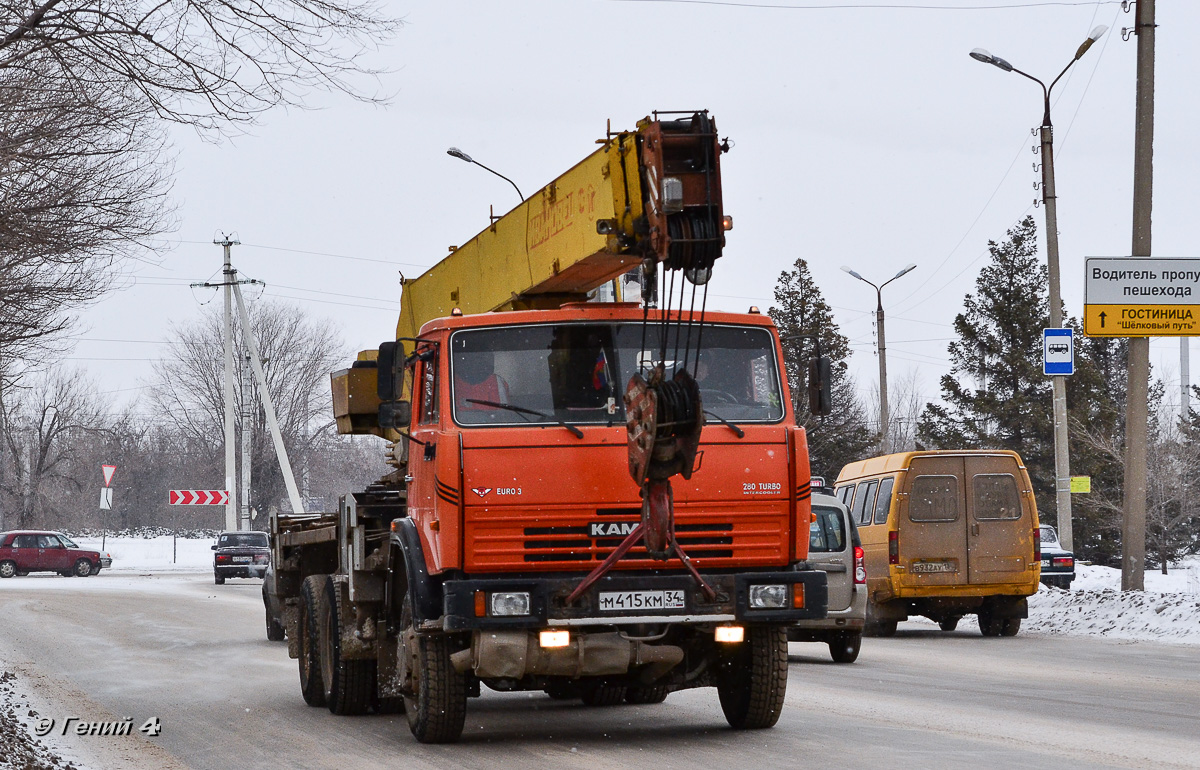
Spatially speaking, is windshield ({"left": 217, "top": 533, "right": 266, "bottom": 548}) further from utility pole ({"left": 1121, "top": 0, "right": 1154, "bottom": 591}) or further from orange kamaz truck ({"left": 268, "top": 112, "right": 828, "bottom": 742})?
orange kamaz truck ({"left": 268, "top": 112, "right": 828, "bottom": 742})

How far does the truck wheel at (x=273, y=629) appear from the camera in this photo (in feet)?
64.1

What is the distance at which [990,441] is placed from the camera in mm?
56781

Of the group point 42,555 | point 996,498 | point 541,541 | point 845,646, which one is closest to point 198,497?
point 42,555

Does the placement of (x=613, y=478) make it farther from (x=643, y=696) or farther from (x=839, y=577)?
(x=839, y=577)

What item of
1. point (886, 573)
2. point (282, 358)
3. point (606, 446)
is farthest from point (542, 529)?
point (282, 358)

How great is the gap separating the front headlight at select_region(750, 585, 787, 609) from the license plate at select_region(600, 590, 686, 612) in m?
0.45

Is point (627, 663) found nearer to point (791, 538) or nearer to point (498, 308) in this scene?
point (791, 538)

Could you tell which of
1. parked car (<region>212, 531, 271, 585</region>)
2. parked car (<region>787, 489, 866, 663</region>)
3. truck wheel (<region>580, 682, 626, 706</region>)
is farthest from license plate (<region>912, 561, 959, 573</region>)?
parked car (<region>212, 531, 271, 585</region>)

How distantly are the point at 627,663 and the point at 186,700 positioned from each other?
5.31 metres

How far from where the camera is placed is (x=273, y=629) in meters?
19.7

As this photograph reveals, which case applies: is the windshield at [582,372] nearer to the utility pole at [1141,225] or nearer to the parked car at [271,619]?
the parked car at [271,619]

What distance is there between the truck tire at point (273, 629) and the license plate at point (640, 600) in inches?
447

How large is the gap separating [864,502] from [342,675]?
37.8ft

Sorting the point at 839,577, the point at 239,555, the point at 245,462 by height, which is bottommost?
the point at 239,555
